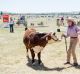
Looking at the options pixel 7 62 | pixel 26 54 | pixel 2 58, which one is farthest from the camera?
pixel 26 54

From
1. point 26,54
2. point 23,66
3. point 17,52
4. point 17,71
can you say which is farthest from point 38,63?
point 17,52

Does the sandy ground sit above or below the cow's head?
below

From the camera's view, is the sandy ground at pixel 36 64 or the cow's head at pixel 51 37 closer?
the sandy ground at pixel 36 64

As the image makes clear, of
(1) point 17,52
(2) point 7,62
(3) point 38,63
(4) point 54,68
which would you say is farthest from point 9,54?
(4) point 54,68

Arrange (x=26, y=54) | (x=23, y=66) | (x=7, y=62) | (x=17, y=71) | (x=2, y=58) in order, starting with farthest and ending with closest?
(x=26, y=54)
(x=2, y=58)
(x=7, y=62)
(x=23, y=66)
(x=17, y=71)

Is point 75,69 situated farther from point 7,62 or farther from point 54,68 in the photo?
point 7,62

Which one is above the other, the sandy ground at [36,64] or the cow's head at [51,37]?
the cow's head at [51,37]

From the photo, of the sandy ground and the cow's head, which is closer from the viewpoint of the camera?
the sandy ground

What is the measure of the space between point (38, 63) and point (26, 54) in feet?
7.57

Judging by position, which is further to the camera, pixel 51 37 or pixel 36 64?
pixel 36 64

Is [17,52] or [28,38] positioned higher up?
[28,38]

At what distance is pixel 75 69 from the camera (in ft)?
34.3

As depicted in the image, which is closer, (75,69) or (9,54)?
(75,69)

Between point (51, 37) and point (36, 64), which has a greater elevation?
point (51, 37)
